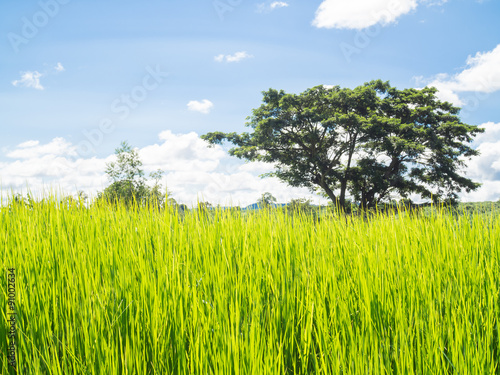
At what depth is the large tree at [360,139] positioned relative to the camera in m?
24.6

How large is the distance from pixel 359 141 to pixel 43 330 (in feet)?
85.8

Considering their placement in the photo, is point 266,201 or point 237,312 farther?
point 266,201

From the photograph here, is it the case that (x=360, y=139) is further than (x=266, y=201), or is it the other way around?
(x=360, y=139)

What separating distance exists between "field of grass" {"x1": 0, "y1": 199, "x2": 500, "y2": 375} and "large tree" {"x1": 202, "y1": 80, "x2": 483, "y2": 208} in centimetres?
2252

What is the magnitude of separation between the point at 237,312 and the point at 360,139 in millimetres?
25752

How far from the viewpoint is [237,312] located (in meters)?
1.61

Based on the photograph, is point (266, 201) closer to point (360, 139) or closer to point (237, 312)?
point (237, 312)

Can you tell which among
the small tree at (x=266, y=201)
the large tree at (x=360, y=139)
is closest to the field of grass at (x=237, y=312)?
the small tree at (x=266, y=201)

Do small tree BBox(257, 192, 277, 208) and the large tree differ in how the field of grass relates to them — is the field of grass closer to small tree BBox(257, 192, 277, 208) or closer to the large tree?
small tree BBox(257, 192, 277, 208)

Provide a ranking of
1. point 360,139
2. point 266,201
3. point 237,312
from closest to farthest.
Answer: point 237,312 → point 266,201 → point 360,139

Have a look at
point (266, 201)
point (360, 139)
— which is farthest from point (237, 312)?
point (360, 139)

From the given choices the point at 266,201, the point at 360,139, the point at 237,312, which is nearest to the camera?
the point at 237,312

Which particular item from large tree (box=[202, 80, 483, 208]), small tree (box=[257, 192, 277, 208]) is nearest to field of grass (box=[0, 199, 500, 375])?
small tree (box=[257, 192, 277, 208])

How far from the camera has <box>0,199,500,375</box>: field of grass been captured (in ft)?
5.15
